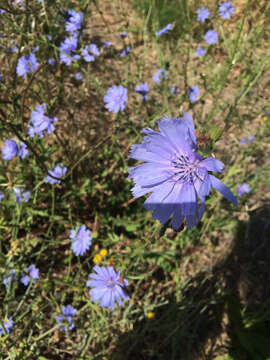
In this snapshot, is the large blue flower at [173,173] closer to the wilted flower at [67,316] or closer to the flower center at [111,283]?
the flower center at [111,283]

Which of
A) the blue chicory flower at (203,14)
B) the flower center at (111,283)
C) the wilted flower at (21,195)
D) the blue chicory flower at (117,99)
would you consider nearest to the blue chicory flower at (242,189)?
the blue chicory flower at (117,99)

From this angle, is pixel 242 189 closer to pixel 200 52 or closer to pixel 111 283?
pixel 111 283

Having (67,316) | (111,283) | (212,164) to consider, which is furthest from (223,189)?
(67,316)

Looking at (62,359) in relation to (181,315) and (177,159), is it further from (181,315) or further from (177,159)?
(177,159)

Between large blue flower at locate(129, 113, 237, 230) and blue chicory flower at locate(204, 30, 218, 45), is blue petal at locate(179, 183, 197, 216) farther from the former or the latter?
blue chicory flower at locate(204, 30, 218, 45)

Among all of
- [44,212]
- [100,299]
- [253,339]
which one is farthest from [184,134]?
[253,339]
